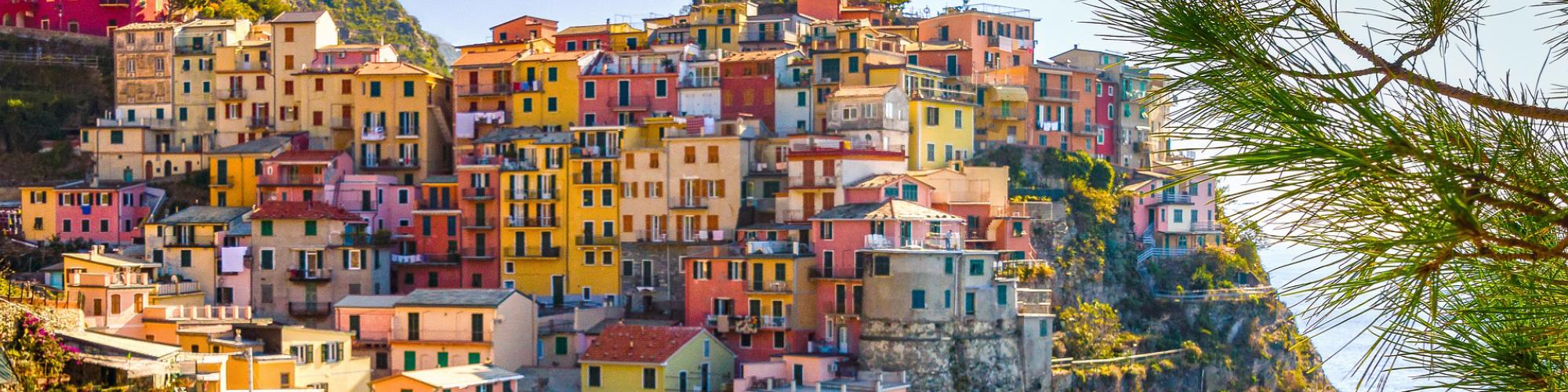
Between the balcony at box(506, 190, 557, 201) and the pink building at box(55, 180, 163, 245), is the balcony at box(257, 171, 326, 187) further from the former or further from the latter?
the balcony at box(506, 190, 557, 201)

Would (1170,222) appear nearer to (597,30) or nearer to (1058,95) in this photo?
(1058,95)

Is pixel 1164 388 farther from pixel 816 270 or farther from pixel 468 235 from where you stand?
pixel 468 235

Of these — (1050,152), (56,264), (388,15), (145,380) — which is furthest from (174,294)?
(388,15)

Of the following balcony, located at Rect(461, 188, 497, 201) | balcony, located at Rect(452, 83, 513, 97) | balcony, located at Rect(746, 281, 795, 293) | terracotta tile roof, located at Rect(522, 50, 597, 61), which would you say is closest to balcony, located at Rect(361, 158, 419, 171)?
balcony, located at Rect(452, 83, 513, 97)

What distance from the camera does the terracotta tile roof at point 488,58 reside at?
60.7 m

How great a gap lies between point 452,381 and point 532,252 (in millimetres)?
11855

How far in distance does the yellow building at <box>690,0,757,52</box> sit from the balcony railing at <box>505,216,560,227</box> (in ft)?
29.3

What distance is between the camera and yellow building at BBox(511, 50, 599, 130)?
193 ft

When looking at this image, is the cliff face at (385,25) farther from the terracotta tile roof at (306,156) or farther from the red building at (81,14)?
the terracotta tile roof at (306,156)

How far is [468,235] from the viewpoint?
55688 millimetres

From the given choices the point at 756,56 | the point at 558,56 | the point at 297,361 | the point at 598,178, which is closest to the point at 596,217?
the point at 598,178

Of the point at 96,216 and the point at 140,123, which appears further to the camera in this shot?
the point at 140,123

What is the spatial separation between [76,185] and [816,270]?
25.0 metres

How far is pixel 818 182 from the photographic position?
1976 inches
